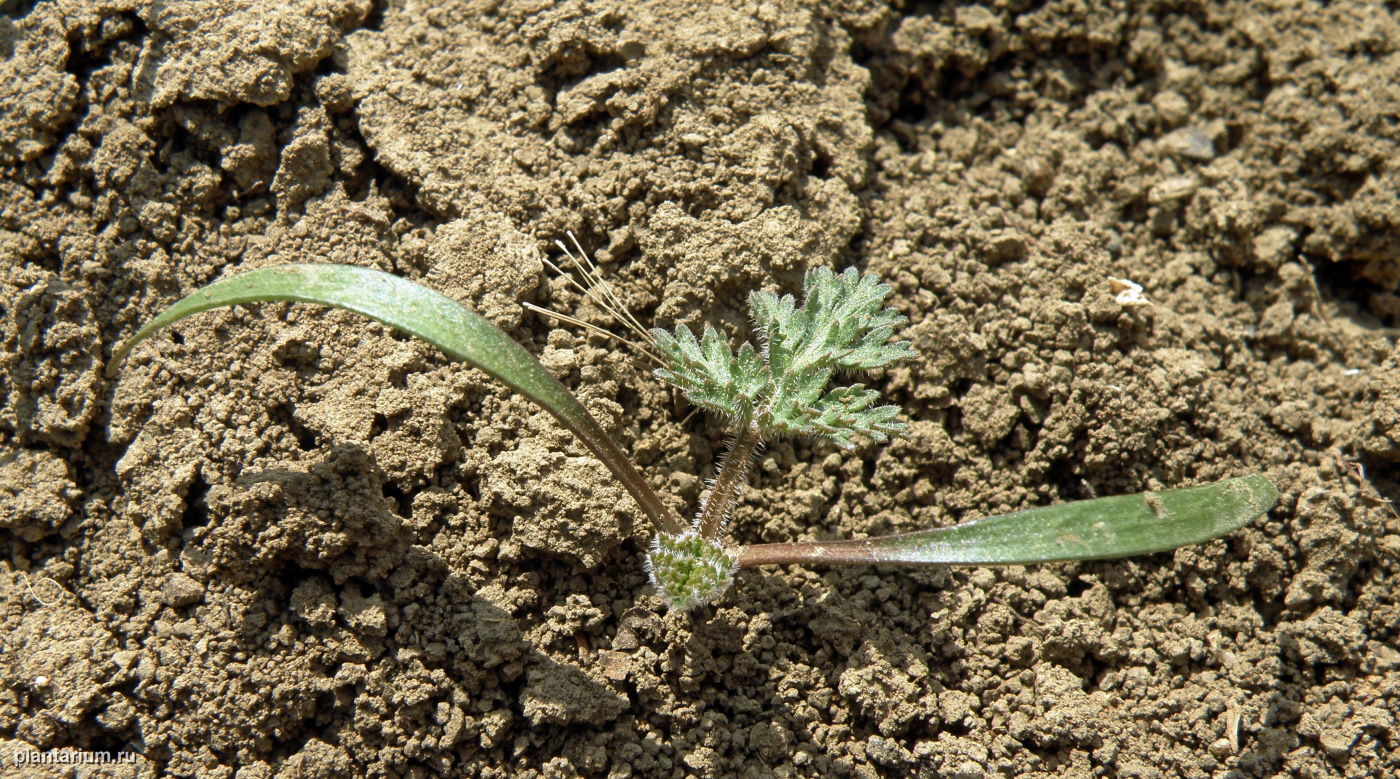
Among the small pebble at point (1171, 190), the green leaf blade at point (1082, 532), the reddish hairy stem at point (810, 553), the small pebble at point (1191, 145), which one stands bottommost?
the green leaf blade at point (1082, 532)

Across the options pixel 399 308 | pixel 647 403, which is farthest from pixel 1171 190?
pixel 399 308

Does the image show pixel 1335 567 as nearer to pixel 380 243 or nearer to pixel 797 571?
pixel 797 571

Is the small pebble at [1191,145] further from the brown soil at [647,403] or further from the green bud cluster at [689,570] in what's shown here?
the green bud cluster at [689,570]

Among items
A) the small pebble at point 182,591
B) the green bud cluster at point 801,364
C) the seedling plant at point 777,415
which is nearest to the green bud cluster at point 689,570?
the seedling plant at point 777,415

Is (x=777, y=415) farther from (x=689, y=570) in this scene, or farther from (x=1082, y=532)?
(x=1082, y=532)

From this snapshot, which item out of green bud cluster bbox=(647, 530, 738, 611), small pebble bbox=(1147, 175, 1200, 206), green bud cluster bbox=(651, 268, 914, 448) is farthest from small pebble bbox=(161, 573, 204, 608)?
small pebble bbox=(1147, 175, 1200, 206)

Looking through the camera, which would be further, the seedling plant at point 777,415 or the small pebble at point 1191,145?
the small pebble at point 1191,145
